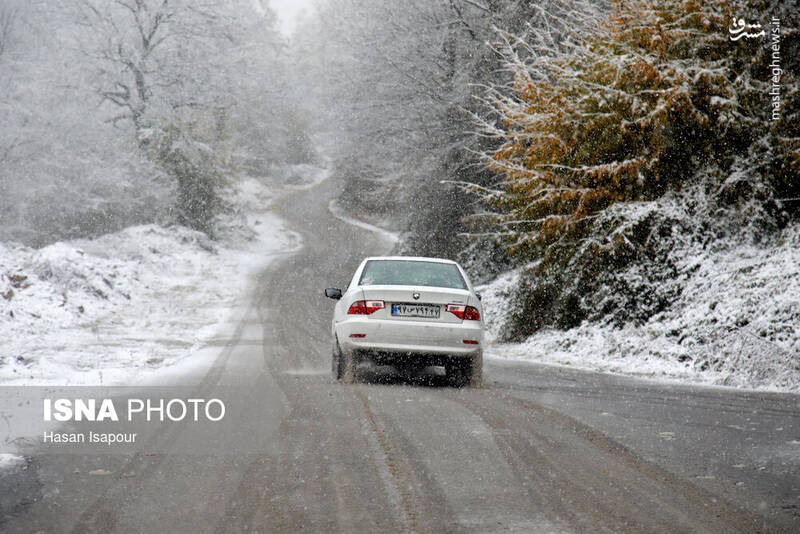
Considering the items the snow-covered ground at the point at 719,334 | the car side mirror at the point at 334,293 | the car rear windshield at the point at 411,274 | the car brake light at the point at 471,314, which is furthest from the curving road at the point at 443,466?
the car side mirror at the point at 334,293

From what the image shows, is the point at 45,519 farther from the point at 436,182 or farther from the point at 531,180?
the point at 436,182

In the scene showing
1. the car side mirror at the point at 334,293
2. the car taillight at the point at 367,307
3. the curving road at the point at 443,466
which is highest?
the car taillight at the point at 367,307

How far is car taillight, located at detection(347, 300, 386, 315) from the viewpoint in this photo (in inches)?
345

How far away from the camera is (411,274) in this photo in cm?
943

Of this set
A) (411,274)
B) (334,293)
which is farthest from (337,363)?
(411,274)

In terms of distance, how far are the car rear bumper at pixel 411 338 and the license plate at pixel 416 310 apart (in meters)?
0.10

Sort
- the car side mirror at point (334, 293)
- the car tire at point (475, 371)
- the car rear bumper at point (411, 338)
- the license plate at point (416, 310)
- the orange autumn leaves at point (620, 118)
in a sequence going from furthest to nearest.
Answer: the orange autumn leaves at point (620, 118) → the car side mirror at point (334, 293) → the car tire at point (475, 371) → the license plate at point (416, 310) → the car rear bumper at point (411, 338)

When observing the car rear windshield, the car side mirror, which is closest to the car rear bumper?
the car rear windshield

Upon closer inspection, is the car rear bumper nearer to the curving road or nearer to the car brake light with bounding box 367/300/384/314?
the car brake light with bounding box 367/300/384/314

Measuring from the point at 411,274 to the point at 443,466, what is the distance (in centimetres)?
445

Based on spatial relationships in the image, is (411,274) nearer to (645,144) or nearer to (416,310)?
(416,310)

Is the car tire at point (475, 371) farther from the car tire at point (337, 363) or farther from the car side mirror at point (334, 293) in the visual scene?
the car side mirror at point (334, 293)

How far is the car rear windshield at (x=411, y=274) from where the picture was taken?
9.21 meters

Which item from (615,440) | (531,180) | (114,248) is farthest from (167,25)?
(615,440)
